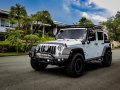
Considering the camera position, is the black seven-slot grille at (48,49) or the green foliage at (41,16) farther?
the green foliage at (41,16)

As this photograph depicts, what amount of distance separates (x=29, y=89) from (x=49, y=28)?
47.8 meters

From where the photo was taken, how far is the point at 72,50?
30.9 feet

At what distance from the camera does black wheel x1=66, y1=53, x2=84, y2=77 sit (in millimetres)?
9312

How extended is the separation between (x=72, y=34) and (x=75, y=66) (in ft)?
6.74

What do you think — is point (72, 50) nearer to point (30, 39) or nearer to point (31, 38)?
point (31, 38)

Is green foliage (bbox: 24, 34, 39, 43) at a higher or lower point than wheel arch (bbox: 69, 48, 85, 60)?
higher

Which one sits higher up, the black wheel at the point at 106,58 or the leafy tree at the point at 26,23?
the leafy tree at the point at 26,23

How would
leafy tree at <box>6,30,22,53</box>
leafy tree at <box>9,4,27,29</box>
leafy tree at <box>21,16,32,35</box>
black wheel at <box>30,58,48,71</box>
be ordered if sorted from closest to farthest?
black wheel at <box>30,58,48,71</box> < leafy tree at <box>6,30,22,53</box> < leafy tree at <box>21,16,32,35</box> < leafy tree at <box>9,4,27,29</box>

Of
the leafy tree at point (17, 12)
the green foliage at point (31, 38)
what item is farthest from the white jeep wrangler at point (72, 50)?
the leafy tree at point (17, 12)

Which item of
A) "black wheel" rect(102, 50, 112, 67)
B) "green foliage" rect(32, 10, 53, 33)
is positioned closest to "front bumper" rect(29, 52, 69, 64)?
"black wheel" rect(102, 50, 112, 67)

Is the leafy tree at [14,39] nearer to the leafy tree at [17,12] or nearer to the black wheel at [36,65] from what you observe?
the leafy tree at [17,12]

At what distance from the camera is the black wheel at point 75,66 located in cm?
931

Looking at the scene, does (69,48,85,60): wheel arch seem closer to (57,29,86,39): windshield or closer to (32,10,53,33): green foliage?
(57,29,86,39): windshield

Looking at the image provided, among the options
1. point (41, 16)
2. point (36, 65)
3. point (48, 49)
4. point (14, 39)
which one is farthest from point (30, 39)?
point (48, 49)
